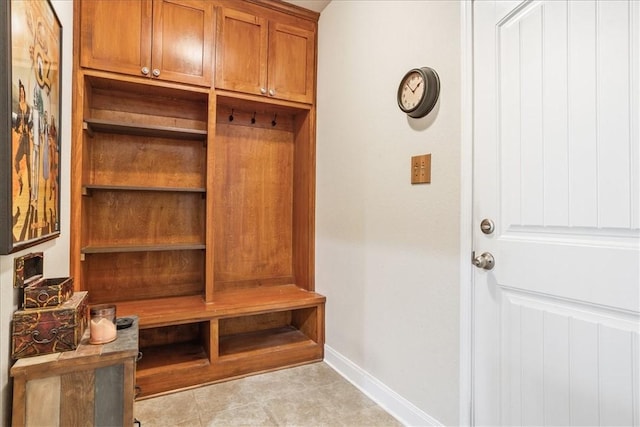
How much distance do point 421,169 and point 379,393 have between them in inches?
51.0

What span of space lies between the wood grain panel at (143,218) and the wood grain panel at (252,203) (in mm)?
187

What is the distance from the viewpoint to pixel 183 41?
2236 millimetres

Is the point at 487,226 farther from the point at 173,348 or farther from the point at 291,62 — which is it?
the point at 173,348

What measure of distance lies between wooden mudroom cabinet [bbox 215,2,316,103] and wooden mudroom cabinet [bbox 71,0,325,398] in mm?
17

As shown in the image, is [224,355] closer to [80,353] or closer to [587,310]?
[80,353]

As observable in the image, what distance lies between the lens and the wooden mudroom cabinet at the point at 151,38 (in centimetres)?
202

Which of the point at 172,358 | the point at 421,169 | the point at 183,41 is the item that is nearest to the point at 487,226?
the point at 421,169

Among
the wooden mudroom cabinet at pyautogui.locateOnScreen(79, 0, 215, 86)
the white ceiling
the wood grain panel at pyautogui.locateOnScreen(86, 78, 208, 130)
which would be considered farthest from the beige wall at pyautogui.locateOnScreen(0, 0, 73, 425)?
the white ceiling

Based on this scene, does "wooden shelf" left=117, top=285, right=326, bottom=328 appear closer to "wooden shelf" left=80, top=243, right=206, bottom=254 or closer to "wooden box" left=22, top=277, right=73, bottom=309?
"wooden shelf" left=80, top=243, right=206, bottom=254

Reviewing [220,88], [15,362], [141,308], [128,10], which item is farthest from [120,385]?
[128,10]

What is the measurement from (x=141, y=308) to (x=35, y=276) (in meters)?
1.06

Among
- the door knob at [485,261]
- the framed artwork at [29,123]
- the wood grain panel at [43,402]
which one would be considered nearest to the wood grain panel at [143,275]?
the framed artwork at [29,123]

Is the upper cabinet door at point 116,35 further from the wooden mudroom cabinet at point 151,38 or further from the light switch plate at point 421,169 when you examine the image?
the light switch plate at point 421,169

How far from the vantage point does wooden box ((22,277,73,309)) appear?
1.12 meters
